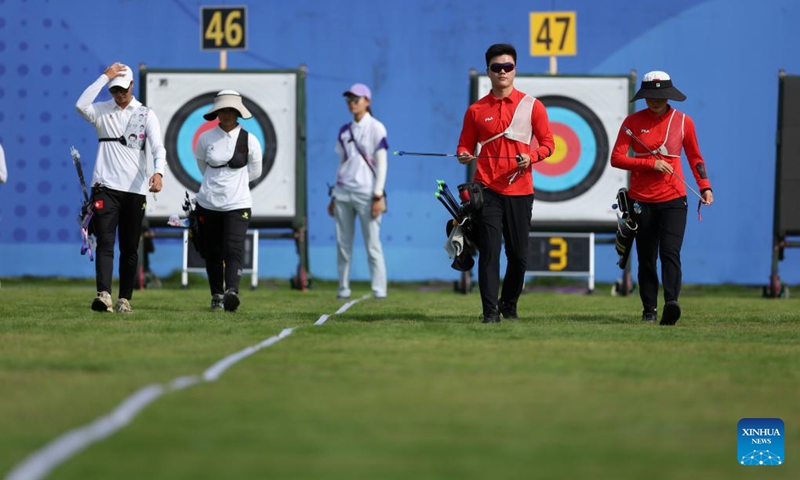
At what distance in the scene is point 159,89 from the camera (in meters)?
15.2

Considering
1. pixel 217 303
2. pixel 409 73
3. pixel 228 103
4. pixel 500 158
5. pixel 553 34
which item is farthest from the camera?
pixel 409 73

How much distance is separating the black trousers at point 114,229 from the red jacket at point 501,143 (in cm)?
244

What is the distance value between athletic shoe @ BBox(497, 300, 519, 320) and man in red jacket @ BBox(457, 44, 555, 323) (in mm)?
465

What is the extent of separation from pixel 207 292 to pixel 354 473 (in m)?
10.4

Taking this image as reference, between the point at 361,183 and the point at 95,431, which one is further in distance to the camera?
Result: the point at 361,183

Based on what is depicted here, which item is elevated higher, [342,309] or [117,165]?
[117,165]

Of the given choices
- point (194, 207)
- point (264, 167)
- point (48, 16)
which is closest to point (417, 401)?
point (194, 207)

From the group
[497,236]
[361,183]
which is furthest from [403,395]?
[361,183]

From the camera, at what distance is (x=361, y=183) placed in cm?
1307

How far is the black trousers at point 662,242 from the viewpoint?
9.53 meters

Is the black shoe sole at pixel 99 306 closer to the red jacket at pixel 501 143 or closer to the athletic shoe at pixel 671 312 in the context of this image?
the red jacket at pixel 501 143

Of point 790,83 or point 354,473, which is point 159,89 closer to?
point 790,83

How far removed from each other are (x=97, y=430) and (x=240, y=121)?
1120 centimetres

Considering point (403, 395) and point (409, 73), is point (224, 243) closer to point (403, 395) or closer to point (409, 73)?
point (409, 73)
